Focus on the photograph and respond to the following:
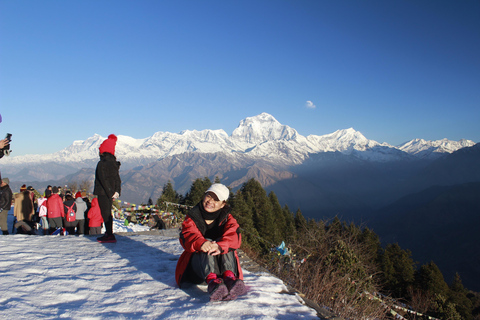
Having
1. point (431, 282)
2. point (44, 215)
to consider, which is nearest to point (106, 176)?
point (44, 215)

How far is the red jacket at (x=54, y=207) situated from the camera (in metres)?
10.1

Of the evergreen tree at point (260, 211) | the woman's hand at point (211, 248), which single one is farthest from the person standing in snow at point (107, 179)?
the evergreen tree at point (260, 211)

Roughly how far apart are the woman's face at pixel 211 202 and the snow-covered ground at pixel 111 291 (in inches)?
46.1

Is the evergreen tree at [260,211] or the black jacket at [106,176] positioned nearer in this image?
the black jacket at [106,176]

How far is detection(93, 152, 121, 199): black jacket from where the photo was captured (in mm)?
6711

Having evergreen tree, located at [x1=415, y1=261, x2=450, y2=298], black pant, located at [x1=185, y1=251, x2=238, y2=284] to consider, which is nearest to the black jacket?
black pant, located at [x1=185, y1=251, x2=238, y2=284]

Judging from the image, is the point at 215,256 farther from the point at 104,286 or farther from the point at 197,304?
the point at 104,286

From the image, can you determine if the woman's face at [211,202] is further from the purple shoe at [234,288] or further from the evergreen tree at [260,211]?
the evergreen tree at [260,211]

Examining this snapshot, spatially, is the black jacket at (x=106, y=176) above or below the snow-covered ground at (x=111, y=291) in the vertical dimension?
above

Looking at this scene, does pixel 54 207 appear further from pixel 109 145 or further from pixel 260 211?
pixel 260 211

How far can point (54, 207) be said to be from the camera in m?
10.2

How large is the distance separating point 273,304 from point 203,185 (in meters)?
41.0

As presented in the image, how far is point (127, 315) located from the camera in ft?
10.4

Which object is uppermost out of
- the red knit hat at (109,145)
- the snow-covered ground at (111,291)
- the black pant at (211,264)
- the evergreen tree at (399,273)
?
the red knit hat at (109,145)
